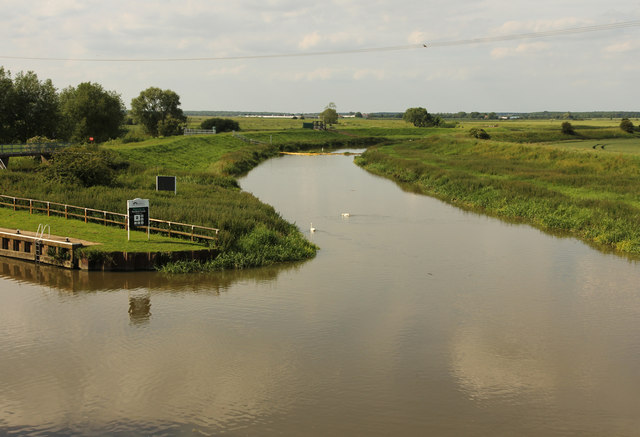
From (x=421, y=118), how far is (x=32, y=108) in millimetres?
123056

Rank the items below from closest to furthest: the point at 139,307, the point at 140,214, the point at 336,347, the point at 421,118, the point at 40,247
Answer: the point at 336,347 → the point at 139,307 → the point at 40,247 → the point at 140,214 → the point at 421,118

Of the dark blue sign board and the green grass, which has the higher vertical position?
the dark blue sign board

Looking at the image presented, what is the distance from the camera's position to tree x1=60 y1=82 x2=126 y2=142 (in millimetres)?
96438

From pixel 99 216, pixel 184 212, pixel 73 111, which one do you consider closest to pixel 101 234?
pixel 99 216

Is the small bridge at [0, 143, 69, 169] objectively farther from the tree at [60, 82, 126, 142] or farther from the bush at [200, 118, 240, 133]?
→ the bush at [200, 118, 240, 133]

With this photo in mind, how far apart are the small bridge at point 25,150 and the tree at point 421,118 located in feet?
442

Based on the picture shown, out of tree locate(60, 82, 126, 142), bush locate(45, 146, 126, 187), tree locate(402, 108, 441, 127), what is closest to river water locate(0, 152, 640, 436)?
bush locate(45, 146, 126, 187)

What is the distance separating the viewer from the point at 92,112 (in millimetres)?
98562

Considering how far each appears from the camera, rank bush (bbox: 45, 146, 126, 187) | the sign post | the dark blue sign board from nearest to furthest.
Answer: the sign post, the dark blue sign board, bush (bbox: 45, 146, 126, 187)

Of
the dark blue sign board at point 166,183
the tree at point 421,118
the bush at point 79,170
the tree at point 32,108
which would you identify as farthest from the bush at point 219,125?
the dark blue sign board at point 166,183

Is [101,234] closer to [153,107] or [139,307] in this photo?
[139,307]

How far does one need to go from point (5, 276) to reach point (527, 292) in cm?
2149

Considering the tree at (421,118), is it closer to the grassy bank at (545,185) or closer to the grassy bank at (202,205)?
the grassy bank at (545,185)

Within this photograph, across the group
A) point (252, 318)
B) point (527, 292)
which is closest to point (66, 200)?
point (252, 318)
